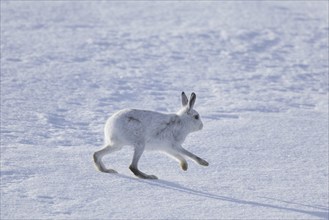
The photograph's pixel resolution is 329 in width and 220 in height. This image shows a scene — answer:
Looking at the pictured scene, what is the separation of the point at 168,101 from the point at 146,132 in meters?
4.86

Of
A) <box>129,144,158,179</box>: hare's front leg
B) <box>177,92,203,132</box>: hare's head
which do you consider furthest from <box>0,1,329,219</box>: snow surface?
<box>177,92,203,132</box>: hare's head

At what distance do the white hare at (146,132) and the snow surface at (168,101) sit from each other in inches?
9.0

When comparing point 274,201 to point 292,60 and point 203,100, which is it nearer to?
point 203,100

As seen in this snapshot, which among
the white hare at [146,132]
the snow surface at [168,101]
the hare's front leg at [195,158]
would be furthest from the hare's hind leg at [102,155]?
the hare's front leg at [195,158]

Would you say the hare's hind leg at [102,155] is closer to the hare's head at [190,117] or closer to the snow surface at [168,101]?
the snow surface at [168,101]

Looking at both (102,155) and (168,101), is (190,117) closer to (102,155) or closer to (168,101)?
(102,155)

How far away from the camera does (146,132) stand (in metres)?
7.16

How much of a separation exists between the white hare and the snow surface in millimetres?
228

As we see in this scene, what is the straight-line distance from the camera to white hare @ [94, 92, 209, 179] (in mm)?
7039

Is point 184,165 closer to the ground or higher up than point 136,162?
closer to the ground

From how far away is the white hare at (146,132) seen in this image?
23.1 ft

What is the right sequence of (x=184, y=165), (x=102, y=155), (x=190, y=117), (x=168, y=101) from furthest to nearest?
1. (x=168, y=101)
2. (x=190, y=117)
3. (x=184, y=165)
4. (x=102, y=155)

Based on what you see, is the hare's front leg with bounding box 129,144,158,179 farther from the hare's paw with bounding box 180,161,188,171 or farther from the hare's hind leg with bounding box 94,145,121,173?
the hare's paw with bounding box 180,161,188,171

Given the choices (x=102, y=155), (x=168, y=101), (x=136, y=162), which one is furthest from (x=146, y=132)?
(x=168, y=101)
